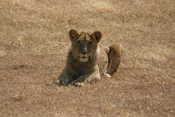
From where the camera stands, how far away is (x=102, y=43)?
1586cm

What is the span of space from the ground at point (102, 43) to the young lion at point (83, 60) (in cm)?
34

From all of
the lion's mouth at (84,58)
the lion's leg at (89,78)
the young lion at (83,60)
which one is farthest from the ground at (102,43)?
the lion's mouth at (84,58)

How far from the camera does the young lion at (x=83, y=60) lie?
1069 cm

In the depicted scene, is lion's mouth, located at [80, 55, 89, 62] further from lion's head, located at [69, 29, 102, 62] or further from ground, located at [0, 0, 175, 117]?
ground, located at [0, 0, 175, 117]

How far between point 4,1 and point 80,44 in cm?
944

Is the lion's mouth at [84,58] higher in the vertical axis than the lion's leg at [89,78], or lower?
higher

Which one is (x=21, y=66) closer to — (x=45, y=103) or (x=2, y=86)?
(x=2, y=86)

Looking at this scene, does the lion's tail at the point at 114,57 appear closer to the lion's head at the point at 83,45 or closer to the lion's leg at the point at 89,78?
the lion's leg at the point at 89,78

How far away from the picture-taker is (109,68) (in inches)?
484

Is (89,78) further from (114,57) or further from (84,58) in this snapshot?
(114,57)

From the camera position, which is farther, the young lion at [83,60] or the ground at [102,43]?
the young lion at [83,60]

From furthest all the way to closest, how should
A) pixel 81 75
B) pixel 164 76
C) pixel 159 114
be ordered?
pixel 164 76, pixel 81 75, pixel 159 114

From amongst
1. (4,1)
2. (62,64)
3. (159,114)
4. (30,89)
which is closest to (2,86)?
(30,89)

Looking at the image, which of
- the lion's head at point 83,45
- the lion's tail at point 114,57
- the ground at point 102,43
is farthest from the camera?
the lion's tail at point 114,57
